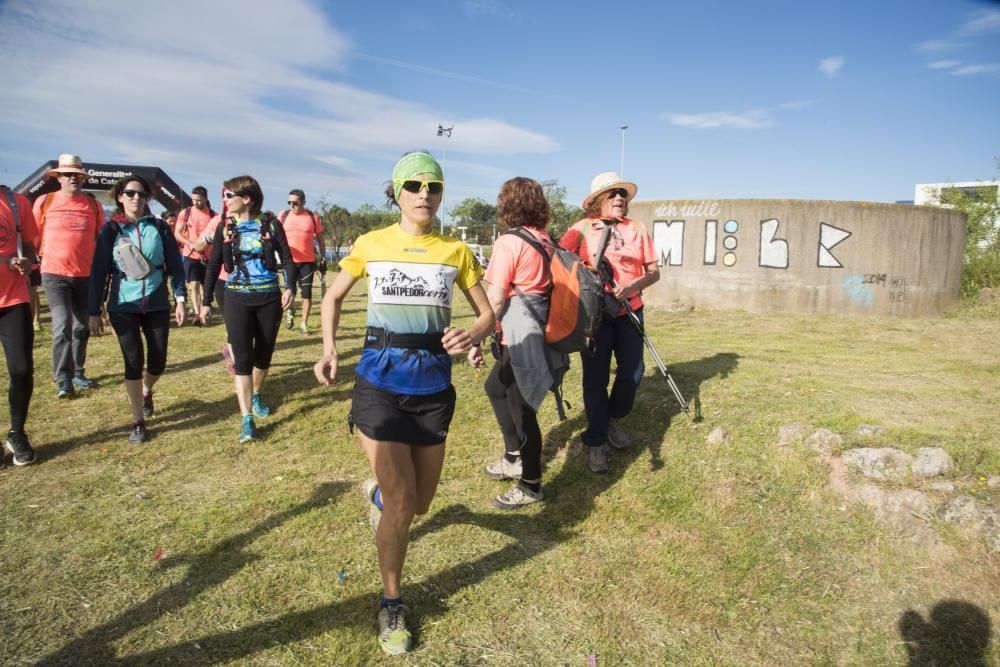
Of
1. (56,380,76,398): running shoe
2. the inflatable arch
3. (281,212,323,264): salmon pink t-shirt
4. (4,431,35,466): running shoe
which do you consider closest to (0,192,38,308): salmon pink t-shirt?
(4,431,35,466): running shoe

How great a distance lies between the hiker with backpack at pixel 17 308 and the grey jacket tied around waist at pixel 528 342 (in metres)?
3.92

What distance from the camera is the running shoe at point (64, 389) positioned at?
23.4 feet

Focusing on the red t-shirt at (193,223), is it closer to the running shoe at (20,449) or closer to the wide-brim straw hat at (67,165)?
the wide-brim straw hat at (67,165)

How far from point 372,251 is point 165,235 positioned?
12.1ft

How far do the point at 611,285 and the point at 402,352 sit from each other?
7.96ft

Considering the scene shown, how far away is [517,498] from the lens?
4.73 m

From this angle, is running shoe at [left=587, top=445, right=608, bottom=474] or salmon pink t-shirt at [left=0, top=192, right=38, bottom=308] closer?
salmon pink t-shirt at [left=0, top=192, right=38, bottom=308]

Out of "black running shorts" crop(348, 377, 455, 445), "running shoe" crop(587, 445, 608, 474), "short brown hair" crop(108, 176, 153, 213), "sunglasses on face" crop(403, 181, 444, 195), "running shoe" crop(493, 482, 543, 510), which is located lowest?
"running shoe" crop(493, 482, 543, 510)

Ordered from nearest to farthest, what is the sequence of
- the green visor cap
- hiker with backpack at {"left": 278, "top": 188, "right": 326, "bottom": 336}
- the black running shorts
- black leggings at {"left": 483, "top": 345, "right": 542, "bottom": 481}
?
the black running shorts
the green visor cap
black leggings at {"left": 483, "top": 345, "right": 542, "bottom": 481}
hiker with backpack at {"left": 278, "top": 188, "right": 326, "bottom": 336}

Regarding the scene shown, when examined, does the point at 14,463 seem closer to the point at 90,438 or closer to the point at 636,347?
the point at 90,438

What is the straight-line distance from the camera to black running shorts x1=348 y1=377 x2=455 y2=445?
2957 millimetres

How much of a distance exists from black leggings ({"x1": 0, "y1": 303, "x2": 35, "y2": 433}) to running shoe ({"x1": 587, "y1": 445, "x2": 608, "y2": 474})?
15.1 ft

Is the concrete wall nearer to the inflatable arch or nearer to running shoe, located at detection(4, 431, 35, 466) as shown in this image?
running shoe, located at detection(4, 431, 35, 466)

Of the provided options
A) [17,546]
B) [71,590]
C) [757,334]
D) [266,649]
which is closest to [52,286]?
[17,546]
